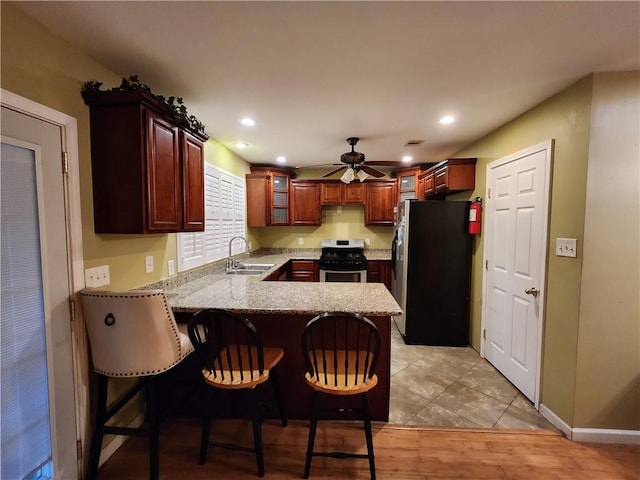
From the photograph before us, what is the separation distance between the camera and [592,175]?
1.80 metres

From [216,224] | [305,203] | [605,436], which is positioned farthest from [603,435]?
[305,203]

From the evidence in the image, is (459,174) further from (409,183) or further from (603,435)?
(603,435)

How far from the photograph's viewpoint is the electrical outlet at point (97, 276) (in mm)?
1575

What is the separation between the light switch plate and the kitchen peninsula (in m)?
1.25

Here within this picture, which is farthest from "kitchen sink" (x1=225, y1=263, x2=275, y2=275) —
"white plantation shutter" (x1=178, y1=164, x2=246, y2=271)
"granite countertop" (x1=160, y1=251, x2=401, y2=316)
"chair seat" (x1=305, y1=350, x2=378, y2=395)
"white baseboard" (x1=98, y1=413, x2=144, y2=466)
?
"chair seat" (x1=305, y1=350, x2=378, y2=395)

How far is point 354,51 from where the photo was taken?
1.54m

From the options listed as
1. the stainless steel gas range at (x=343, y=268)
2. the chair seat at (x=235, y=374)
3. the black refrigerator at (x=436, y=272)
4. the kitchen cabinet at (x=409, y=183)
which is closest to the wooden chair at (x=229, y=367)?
the chair seat at (x=235, y=374)

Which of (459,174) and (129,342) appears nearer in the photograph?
(129,342)

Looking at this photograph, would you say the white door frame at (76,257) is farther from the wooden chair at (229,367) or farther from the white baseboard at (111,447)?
the wooden chair at (229,367)

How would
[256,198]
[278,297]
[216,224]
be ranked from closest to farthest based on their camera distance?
1. [278,297]
2. [216,224]
3. [256,198]

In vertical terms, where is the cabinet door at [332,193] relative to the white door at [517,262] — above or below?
above

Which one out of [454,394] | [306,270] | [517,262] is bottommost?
[454,394]

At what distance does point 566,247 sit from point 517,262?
0.53 meters

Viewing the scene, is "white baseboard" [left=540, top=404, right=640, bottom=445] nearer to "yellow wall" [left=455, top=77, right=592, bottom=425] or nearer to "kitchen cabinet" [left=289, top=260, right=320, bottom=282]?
"yellow wall" [left=455, top=77, right=592, bottom=425]
